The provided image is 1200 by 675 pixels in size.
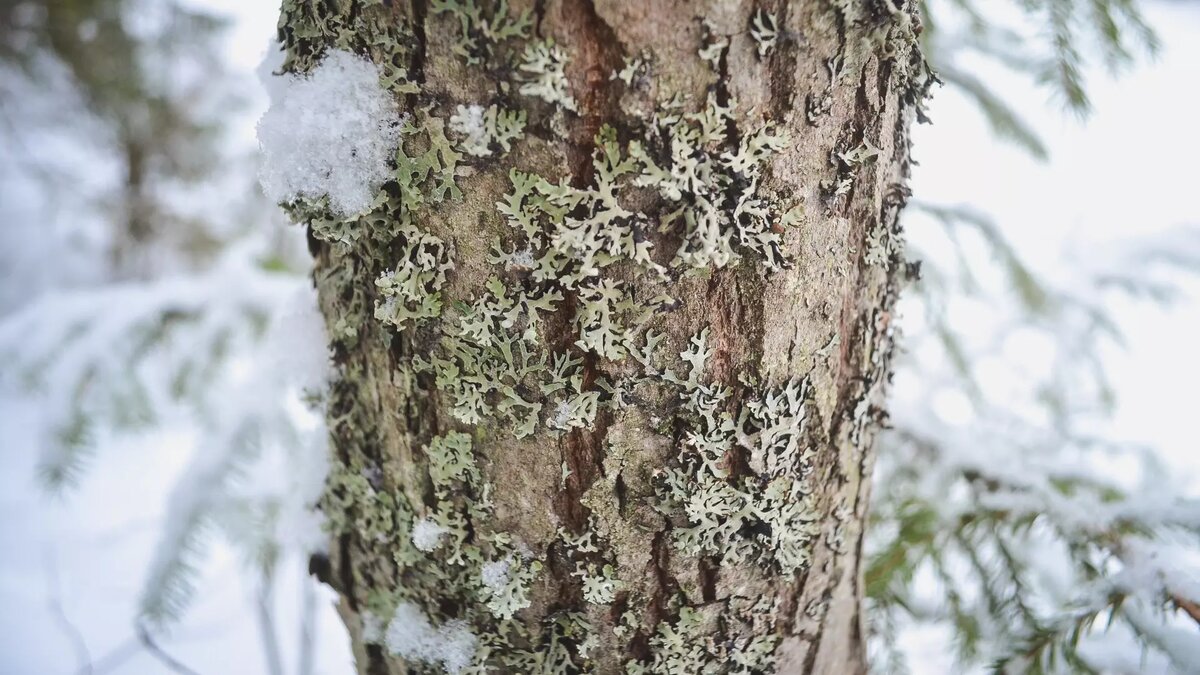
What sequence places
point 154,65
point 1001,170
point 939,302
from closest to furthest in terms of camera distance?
point 939,302
point 1001,170
point 154,65

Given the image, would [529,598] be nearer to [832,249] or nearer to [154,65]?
[832,249]

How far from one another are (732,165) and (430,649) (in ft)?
1.94

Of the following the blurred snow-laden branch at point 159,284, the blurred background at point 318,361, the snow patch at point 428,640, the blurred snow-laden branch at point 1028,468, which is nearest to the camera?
the snow patch at point 428,640

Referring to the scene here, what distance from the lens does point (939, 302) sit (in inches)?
66.6

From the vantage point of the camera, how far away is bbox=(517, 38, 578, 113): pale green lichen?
0.48m

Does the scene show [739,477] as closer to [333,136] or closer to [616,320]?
[616,320]

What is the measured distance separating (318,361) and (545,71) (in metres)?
0.46

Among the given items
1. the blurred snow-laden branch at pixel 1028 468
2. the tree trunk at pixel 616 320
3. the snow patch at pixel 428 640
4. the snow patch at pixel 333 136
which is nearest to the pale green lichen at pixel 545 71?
the tree trunk at pixel 616 320

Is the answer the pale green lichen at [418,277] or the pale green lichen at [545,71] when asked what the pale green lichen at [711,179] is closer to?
the pale green lichen at [545,71]

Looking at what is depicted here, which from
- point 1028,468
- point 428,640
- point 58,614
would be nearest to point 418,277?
point 428,640

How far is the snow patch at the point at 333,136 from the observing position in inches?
21.5

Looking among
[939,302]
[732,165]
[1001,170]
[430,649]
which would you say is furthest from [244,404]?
[1001,170]

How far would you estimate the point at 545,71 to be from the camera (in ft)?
1.59

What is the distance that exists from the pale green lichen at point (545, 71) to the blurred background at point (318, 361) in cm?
46
